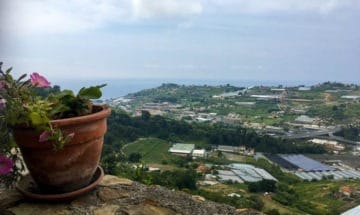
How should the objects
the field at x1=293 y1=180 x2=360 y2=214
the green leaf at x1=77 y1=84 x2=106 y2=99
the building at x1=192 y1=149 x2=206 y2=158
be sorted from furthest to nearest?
the building at x1=192 y1=149 x2=206 y2=158 < the field at x1=293 y1=180 x2=360 y2=214 < the green leaf at x1=77 y1=84 x2=106 y2=99

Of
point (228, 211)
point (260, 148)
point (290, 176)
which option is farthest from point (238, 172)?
point (228, 211)

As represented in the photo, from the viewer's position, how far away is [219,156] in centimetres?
3178

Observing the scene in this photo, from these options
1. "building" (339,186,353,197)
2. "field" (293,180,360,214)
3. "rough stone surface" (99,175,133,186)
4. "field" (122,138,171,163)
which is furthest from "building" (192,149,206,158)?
"rough stone surface" (99,175,133,186)

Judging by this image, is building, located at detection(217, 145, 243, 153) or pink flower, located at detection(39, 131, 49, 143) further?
building, located at detection(217, 145, 243, 153)

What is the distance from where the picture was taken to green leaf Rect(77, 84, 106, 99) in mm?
1701

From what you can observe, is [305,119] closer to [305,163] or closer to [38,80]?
[305,163]

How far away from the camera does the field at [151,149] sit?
89.6 feet

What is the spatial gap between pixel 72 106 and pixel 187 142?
3344 centimetres

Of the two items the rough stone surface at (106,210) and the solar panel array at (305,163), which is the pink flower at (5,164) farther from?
the solar panel array at (305,163)

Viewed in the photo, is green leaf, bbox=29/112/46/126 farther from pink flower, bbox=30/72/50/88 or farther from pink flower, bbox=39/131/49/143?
pink flower, bbox=30/72/50/88

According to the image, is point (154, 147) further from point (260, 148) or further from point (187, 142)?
point (260, 148)

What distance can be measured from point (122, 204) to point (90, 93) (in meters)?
0.50

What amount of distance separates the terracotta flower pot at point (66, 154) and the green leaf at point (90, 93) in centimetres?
8

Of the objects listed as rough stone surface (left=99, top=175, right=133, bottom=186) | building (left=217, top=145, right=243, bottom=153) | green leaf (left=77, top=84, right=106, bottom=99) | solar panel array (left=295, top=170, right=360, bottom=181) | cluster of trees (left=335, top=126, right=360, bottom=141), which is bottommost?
solar panel array (left=295, top=170, right=360, bottom=181)
